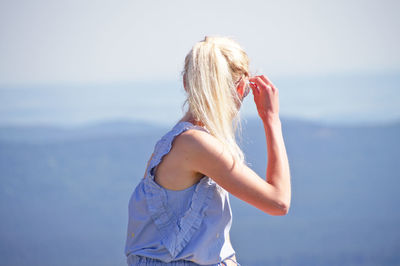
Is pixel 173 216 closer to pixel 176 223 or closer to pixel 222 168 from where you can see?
pixel 176 223

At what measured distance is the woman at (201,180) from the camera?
3.11 ft

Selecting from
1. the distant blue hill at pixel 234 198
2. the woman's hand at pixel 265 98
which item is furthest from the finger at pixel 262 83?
the distant blue hill at pixel 234 198

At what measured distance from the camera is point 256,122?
210 inches

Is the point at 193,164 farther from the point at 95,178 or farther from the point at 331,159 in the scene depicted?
the point at 331,159

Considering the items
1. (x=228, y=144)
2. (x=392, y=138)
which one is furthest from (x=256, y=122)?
(x=228, y=144)

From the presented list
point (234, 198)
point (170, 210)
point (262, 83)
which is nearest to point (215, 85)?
point (262, 83)

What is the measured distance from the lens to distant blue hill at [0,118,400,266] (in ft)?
12.7

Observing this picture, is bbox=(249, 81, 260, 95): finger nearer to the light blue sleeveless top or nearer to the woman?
the woman

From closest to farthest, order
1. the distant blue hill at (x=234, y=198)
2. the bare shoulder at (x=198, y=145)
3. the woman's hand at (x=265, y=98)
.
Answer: the bare shoulder at (x=198, y=145), the woman's hand at (x=265, y=98), the distant blue hill at (x=234, y=198)

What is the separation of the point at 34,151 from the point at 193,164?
4.56 meters

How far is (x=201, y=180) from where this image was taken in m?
1.00

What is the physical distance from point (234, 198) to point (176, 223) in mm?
3713

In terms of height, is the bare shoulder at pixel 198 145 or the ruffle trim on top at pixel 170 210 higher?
the bare shoulder at pixel 198 145

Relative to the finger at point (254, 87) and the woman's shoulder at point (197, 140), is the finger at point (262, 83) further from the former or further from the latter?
the woman's shoulder at point (197, 140)
